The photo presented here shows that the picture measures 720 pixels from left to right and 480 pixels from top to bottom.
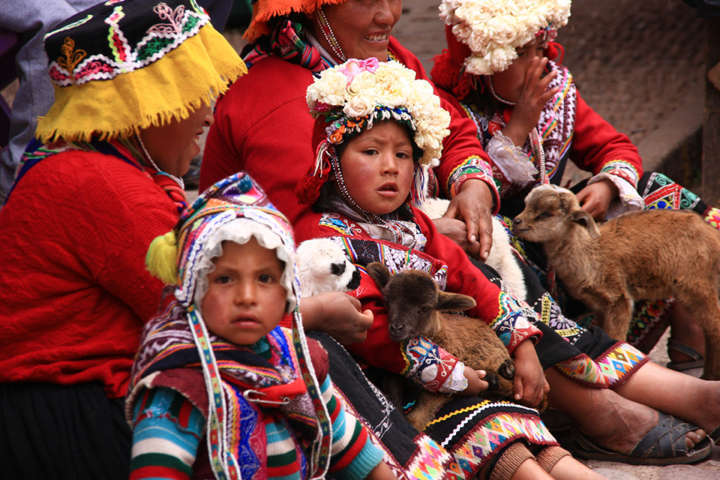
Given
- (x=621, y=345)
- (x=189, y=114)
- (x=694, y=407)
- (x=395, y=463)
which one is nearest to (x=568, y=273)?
(x=621, y=345)

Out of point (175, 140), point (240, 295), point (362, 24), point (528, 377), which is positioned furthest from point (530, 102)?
point (240, 295)

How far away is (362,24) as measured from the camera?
12.0 ft

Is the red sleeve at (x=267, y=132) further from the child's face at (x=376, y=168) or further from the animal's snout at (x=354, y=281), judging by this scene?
the animal's snout at (x=354, y=281)

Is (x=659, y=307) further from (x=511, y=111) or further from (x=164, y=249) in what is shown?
(x=164, y=249)

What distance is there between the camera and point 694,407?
3484 millimetres

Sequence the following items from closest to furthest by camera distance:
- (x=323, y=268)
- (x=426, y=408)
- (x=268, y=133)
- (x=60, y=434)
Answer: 1. (x=60, y=434)
2. (x=323, y=268)
3. (x=426, y=408)
4. (x=268, y=133)

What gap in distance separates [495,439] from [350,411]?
1.88 feet

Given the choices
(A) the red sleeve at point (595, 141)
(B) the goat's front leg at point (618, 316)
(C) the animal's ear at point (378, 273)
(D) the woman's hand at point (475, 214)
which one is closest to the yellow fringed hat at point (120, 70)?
(C) the animal's ear at point (378, 273)

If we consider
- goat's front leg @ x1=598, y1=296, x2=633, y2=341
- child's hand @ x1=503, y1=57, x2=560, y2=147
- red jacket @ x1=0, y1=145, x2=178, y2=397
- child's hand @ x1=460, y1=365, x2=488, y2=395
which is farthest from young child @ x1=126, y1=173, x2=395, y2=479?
child's hand @ x1=503, y1=57, x2=560, y2=147

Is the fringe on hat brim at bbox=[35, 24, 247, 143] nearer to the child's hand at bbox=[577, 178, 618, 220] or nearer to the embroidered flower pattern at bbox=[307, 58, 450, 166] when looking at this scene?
the embroidered flower pattern at bbox=[307, 58, 450, 166]

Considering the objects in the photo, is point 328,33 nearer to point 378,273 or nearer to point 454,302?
point 378,273

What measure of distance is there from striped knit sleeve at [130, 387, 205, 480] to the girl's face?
2764mm

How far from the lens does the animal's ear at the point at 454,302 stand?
2967 millimetres

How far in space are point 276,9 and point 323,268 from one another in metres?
1.30
